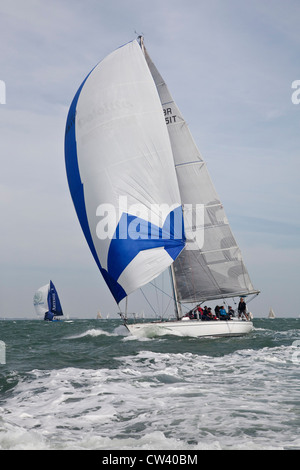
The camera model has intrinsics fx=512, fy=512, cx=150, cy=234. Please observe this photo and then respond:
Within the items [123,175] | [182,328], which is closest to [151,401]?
[182,328]

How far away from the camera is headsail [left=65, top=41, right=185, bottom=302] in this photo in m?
18.7

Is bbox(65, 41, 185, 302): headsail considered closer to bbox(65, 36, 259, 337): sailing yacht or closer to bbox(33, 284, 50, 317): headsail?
bbox(65, 36, 259, 337): sailing yacht

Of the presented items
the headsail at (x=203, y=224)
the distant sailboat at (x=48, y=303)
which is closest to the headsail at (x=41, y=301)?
the distant sailboat at (x=48, y=303)

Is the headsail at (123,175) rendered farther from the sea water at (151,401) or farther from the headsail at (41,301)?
the headsail at (41,301)

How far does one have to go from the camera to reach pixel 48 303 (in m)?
85.2

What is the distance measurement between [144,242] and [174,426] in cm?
1198

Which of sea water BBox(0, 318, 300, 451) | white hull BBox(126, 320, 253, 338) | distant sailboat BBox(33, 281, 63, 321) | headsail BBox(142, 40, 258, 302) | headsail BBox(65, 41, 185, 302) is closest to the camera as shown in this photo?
sea water BBox(0, 318, 300, 451)

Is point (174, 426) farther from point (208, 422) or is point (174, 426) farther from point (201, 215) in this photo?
point (201, 215)

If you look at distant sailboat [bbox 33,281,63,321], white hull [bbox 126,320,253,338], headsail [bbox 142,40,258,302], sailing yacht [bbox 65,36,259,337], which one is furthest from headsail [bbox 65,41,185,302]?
distant sailboat [bbox 33,281,63,321]

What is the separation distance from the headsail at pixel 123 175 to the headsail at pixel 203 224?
352 centimetres

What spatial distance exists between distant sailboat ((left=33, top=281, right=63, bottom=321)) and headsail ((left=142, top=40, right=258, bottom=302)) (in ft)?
210

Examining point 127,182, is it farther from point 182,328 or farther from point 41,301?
point 41,301

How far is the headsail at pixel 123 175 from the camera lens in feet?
61.5
